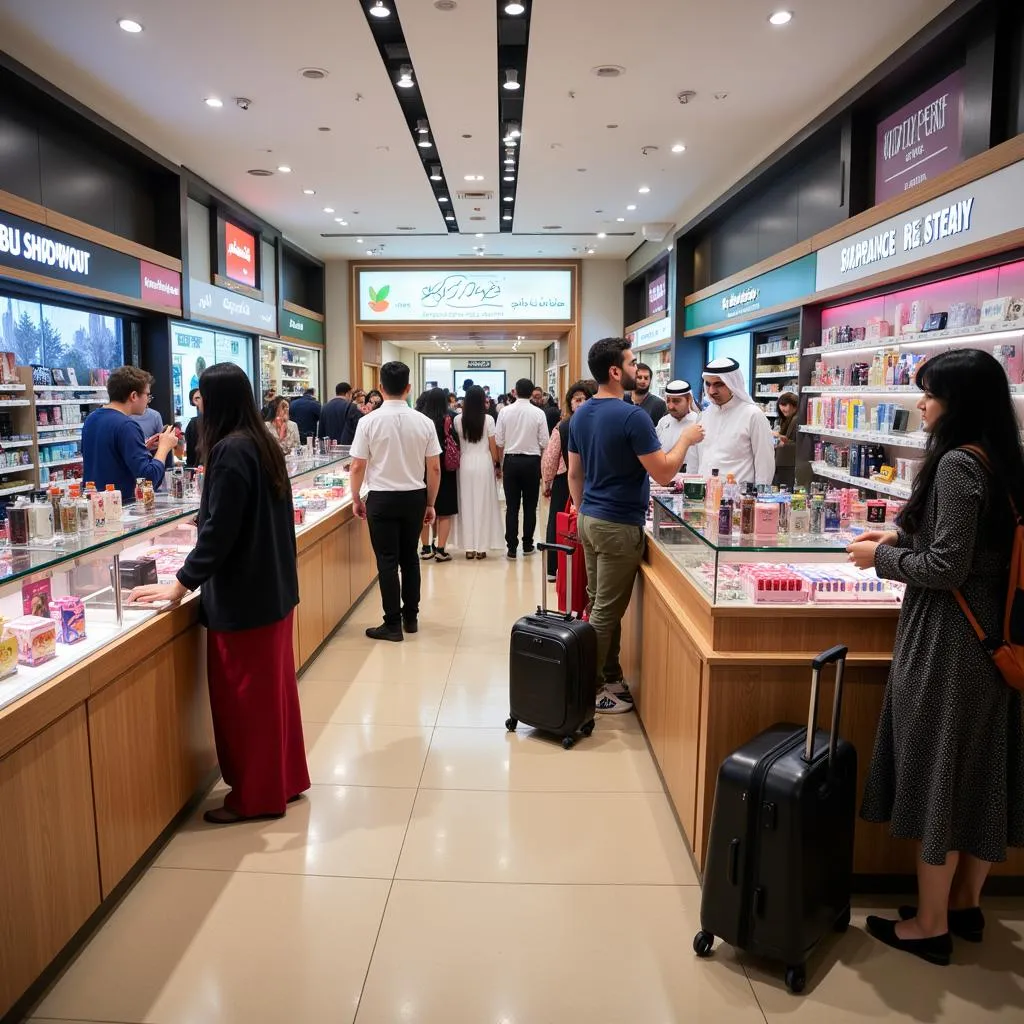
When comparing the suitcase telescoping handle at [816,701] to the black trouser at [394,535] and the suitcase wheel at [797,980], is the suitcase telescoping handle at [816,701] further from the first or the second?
the black trouser at [394,535]

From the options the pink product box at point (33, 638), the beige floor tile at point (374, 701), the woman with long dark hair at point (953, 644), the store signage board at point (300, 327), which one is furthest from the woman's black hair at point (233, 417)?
the store signage board at point (300, 327)

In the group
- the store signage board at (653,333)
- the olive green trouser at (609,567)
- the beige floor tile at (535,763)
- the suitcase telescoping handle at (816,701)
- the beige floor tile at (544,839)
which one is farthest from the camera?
the store signage board at (653,333)

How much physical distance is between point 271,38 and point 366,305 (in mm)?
9258

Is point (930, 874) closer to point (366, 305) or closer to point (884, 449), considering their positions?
point (884, 449)

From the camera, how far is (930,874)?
2270 millimetres

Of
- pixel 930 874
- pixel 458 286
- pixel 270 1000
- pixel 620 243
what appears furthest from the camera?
pixel 458 286

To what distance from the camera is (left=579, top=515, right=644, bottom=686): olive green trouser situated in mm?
3750

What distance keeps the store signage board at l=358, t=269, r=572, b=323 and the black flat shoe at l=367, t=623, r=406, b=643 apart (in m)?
9.81

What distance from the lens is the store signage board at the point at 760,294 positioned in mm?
6895

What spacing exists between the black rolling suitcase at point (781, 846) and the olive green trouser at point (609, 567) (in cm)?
156

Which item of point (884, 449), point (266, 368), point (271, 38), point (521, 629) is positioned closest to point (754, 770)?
point (521, 629)

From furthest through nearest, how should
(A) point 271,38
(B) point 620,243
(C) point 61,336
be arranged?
(B) point 620,243, (C) point 61,336, (A) point 271,38

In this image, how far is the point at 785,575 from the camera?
2.58 m

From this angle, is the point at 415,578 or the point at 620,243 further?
the point at 620,243
